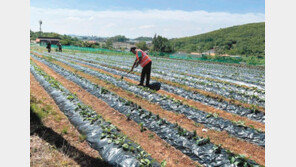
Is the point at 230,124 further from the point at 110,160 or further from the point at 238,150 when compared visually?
the point at 110,160

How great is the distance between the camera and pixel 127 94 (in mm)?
10594

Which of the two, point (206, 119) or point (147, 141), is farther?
point (206, 119)

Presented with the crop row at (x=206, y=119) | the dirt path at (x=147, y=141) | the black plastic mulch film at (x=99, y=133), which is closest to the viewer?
the black plastic mulch film at (x=99, y=133)

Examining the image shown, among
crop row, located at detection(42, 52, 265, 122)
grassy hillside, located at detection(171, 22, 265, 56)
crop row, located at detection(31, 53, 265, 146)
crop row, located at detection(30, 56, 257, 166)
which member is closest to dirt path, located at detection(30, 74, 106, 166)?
crop row, located at detection(30, 56, 257, 166)

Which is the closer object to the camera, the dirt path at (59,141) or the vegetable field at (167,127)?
the dirt path at (59,141)

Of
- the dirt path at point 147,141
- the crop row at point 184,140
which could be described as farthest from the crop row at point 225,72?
the dirt path at point 147,141

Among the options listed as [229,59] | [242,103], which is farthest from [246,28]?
[242,103]

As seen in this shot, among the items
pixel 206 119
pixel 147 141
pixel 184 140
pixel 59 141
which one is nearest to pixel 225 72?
pixel 206 119

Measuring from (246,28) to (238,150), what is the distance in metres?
122

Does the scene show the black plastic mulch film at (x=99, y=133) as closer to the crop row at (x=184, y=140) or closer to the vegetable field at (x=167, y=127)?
the vegetable field at (x=167, y=127)

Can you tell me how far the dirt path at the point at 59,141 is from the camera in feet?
15.0

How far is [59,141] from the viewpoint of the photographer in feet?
17.9

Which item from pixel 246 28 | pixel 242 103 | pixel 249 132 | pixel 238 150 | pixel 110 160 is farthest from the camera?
pixel 246 28

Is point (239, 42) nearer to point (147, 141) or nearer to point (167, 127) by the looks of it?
point (167, 127)
